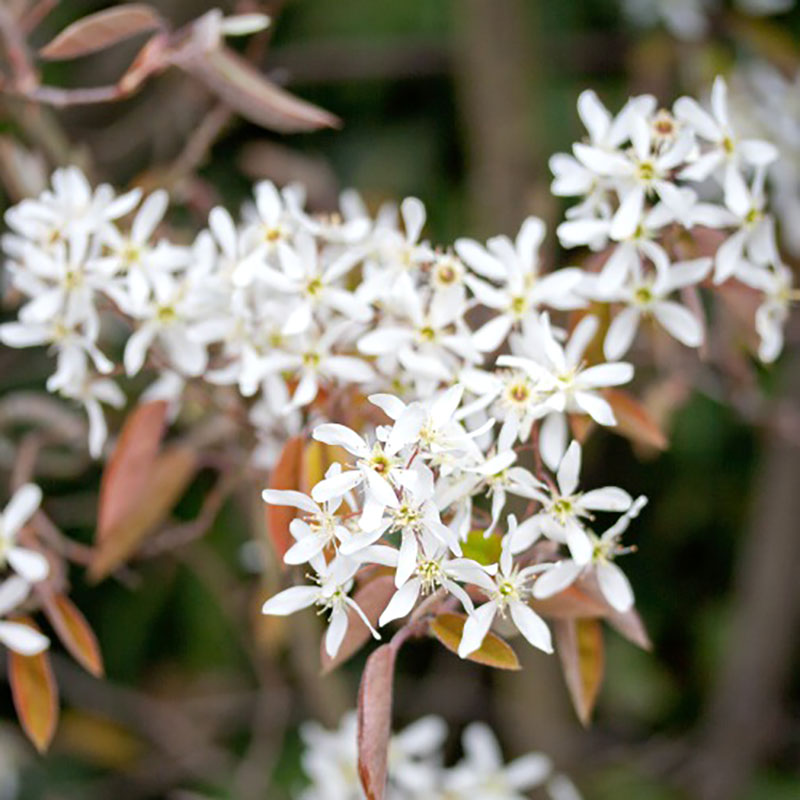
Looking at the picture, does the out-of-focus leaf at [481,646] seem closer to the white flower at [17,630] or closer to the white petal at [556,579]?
the white petal at [556,579]

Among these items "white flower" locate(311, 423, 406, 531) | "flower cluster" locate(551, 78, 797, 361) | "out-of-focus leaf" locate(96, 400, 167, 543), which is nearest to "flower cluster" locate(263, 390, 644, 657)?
"white flower" locate(311, 423, 406, 531)

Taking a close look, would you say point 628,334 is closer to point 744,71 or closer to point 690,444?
point 744,71

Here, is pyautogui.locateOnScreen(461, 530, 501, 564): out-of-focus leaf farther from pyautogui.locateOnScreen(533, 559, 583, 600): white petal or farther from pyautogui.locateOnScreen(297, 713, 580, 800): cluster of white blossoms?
pyautogui.locateOnScreen(297, 713, 580, 800): cluster of white blossoms

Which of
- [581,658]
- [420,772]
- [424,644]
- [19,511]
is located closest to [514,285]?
[581,658]

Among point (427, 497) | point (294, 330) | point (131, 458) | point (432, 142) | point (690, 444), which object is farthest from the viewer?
point (432, 142)

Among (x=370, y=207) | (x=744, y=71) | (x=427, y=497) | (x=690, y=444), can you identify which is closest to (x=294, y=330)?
(x=427, y=497)
